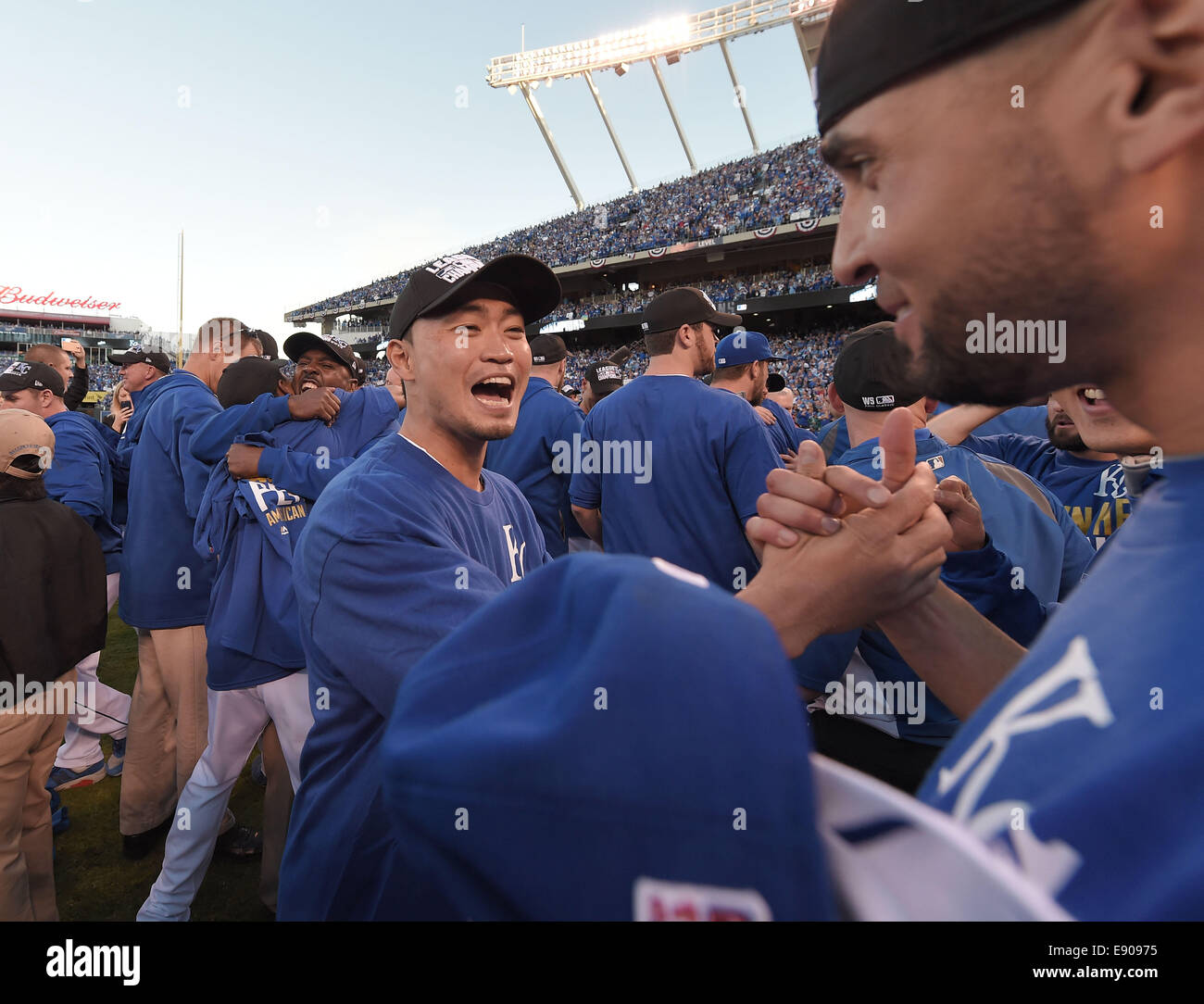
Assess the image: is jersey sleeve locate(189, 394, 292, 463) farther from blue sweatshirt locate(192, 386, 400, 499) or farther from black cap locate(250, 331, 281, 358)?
black cap locate(250, 331, 281, 358)

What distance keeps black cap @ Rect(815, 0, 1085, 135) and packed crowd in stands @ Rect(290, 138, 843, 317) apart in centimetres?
3138

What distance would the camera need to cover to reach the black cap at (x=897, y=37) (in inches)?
28.1

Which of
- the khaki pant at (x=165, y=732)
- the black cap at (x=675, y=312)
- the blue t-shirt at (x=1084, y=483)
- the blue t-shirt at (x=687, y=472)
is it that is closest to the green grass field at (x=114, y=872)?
the khaki pant at (x=165, y=732)

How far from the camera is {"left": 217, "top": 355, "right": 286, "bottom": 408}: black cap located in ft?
13.3

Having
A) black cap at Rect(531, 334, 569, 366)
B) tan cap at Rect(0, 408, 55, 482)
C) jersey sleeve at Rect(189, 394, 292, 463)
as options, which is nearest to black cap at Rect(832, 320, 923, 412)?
jersey sleeve at Rect(189, 394, 292, 463)

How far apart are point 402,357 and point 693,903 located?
7.65 feet

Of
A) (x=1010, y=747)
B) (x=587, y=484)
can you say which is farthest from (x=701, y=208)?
(x=1010, y=747)

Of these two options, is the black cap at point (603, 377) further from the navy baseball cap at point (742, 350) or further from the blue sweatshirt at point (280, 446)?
the blue sweatshirt at point (280, 446)

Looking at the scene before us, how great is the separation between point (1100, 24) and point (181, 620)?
15.6 feet

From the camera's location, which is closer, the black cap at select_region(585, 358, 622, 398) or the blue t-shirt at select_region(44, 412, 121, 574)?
the blue t-shirt at select_region(44, 412, 121, 574)

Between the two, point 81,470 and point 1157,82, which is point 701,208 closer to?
point 81,470

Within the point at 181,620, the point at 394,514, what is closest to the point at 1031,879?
the point at 394,514

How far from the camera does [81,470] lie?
178 inches
